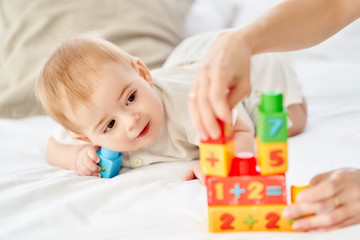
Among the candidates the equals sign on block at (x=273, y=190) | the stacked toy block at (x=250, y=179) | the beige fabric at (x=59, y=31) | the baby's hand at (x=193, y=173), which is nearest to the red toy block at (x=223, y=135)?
the stacked toy block at (x=250, y=179)

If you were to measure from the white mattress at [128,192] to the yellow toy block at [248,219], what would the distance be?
2 centimetres

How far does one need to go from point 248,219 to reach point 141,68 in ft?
1.89

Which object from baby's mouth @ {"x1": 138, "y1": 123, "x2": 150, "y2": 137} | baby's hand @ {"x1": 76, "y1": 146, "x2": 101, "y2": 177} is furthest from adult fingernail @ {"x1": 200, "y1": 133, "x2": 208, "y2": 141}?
baby's hand @ {"x1": 76, "y1": 146, "x2": 101, "y2": 177}

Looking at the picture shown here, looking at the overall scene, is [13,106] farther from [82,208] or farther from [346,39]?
[346,39]

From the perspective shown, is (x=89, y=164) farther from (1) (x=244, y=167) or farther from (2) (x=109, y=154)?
(1) (x=244, y=167)

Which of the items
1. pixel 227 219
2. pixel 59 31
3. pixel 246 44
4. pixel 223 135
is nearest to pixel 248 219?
pixel 227 219

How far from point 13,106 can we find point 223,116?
125 cm

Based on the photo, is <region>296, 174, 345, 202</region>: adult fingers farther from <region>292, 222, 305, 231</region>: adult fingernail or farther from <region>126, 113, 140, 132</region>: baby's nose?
<region>126, 113, 140, 132</region>: baby's nose

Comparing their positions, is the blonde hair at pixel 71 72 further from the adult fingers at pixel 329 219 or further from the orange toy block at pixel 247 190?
the adult fingers at pixel 329 219

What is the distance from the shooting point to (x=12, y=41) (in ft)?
5.99

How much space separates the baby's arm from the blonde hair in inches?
3.3

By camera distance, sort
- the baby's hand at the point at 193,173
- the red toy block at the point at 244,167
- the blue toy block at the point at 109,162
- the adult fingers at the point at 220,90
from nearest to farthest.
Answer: the adult fingers at the point at 220,90 → the red toy block at the point at 244,167 → the baby's hand at the point at 193,173 → the blue toy block at the point at 109,162

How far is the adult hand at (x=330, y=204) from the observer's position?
717 millimetres

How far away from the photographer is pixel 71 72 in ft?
3.67
